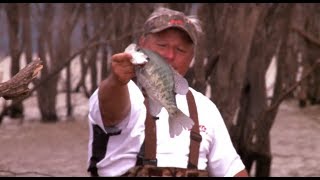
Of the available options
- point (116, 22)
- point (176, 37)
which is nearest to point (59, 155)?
point (116, 22)

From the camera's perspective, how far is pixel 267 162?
7.08 metres

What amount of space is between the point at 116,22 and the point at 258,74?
321 cm

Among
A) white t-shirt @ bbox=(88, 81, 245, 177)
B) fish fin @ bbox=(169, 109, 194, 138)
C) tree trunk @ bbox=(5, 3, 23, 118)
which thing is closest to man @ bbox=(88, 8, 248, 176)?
white t-shirt @ bbox=(88, 81, 245, 177)

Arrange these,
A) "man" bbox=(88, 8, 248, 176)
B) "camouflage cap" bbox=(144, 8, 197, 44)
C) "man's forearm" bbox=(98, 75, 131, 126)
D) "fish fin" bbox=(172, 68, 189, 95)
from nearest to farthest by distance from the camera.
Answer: "fish fin" bbox=(172, 68, 189, 95), "man's forearm" bbox=(98, 75, 131, 126), "man" bbox=(88, 8, 248, 176), "camouflage cap" bbox=(144, 8, 197, 44)

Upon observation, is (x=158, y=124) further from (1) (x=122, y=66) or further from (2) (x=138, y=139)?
(1) (x=122, y=66)

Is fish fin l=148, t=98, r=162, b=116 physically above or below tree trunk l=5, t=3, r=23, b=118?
above

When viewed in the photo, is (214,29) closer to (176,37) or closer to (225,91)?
(225,91)

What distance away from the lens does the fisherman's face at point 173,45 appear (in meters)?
2.84

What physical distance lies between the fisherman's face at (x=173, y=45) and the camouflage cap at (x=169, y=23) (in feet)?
0.07

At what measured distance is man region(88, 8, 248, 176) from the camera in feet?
8.58

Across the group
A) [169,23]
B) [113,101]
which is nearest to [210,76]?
[169,23]

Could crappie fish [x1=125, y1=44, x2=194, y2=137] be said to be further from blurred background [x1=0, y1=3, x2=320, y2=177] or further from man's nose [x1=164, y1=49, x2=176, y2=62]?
blurred background [x1=0, y1=3, x2=320, y2=177]

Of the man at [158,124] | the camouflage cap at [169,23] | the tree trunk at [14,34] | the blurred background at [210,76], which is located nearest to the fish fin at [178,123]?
the man at [158,124]

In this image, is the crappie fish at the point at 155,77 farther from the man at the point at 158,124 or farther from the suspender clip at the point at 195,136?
the suspender clip at the point at 195,136
